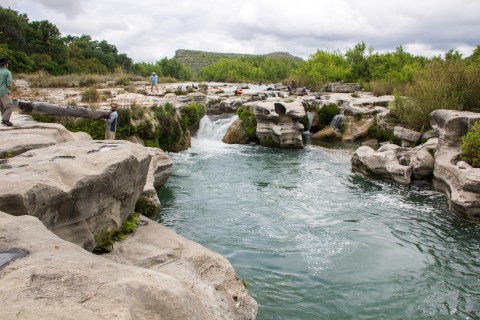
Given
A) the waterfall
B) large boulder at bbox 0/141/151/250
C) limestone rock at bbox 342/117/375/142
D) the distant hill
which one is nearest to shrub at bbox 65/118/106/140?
large boulder at bbox 0/141/151/250

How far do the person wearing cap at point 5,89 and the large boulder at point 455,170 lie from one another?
13.8 m

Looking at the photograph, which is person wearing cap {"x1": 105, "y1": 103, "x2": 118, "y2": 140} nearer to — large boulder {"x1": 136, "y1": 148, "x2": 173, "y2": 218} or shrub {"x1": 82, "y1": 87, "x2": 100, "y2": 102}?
large boulder {"x1": 136, "y1": 148, "x2": 173, "y2": 218}

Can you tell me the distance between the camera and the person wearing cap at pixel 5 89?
1184 cm

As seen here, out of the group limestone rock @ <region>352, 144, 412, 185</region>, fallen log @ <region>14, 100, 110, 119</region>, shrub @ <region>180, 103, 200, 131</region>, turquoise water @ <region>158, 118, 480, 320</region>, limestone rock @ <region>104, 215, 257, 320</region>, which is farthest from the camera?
shrub @ <region>180, 103, 200, 131</region>

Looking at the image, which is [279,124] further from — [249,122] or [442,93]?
[442,93]

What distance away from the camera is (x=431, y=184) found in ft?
53.0

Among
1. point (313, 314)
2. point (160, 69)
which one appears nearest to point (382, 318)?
point (313, 314)

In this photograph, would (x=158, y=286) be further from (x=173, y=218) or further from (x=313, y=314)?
(x=173, y=218)

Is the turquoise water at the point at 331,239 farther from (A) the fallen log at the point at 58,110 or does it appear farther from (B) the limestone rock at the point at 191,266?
(A) the fallen log at the point at 58,110

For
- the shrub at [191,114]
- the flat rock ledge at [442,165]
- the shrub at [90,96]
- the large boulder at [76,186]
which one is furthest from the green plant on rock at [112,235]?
the shrub at [191,114]

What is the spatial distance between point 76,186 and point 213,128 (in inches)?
846

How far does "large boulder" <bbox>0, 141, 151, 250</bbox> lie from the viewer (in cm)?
568

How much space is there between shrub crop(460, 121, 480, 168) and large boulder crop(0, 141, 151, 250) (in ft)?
36.8

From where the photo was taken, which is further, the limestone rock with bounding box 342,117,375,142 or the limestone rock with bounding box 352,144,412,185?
the limestone rock with bounding box 342,117,375,142
